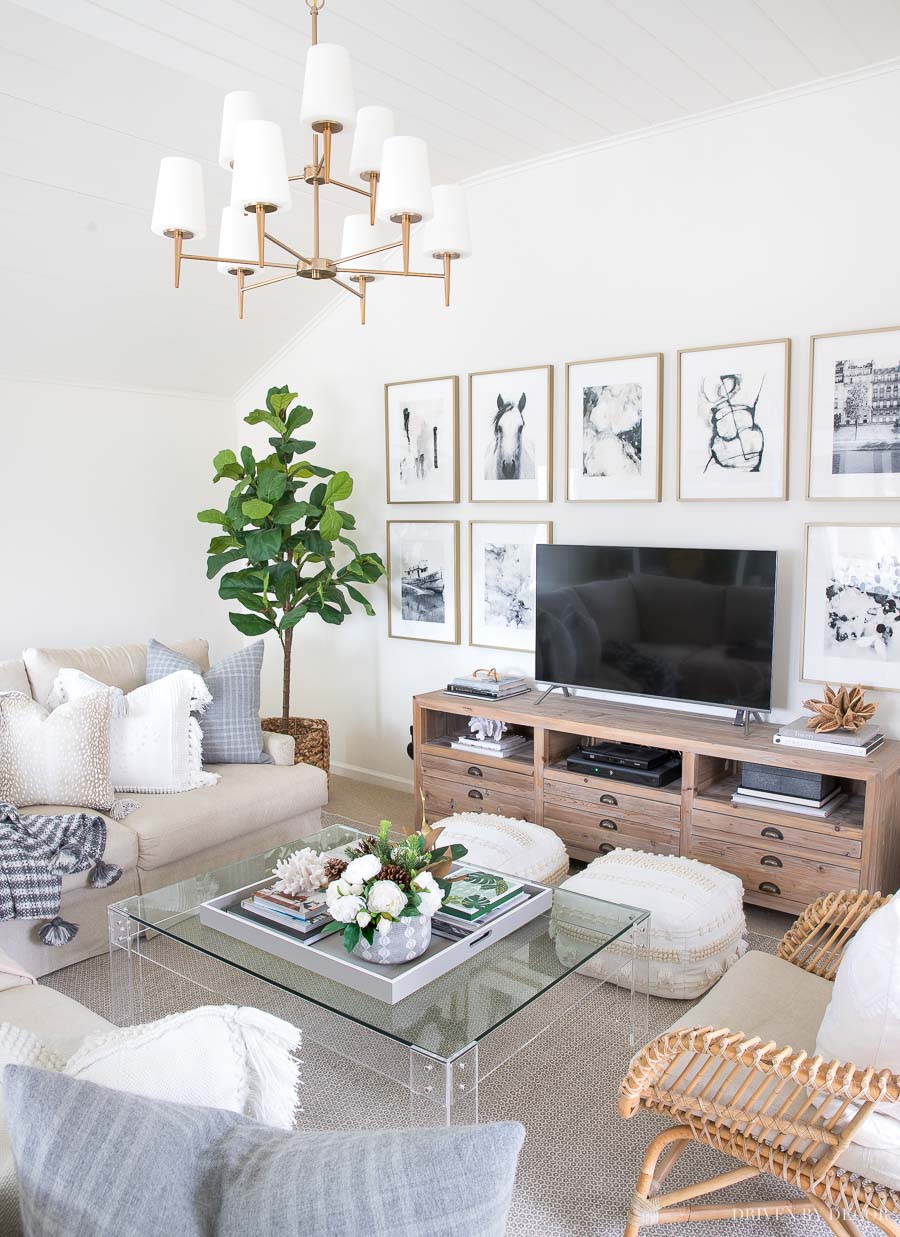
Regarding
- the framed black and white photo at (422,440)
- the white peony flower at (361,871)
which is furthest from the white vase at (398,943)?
the framed black and white photo at (422,440)

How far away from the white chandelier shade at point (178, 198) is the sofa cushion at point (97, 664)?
1.88 metres

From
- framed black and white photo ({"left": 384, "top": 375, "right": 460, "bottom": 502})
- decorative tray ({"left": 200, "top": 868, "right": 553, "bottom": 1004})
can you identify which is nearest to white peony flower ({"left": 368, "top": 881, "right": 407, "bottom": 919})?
decorative tray ({"left": 200, "top": 868, "right": 553, "bottom": 1004})

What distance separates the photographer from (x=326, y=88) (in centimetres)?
204

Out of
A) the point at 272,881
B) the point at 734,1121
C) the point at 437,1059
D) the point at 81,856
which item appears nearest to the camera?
the point at 734,1121

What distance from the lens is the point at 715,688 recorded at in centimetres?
360

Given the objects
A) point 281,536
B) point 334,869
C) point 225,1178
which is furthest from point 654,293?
point 225,1178

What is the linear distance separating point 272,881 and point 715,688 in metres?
1.82

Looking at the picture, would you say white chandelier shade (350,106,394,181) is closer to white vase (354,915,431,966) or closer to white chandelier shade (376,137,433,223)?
white chandelier shade (376,137,433,223)

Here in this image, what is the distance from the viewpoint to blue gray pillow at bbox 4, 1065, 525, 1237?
85cm

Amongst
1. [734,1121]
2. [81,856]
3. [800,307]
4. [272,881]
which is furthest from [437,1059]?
[800,307]

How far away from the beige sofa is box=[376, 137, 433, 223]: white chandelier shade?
6.86 feet

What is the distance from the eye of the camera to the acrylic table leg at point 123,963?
2.51 meters

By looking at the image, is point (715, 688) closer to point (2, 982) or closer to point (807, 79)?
point (807, 79)

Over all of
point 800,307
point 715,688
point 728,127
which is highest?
point 728,127
